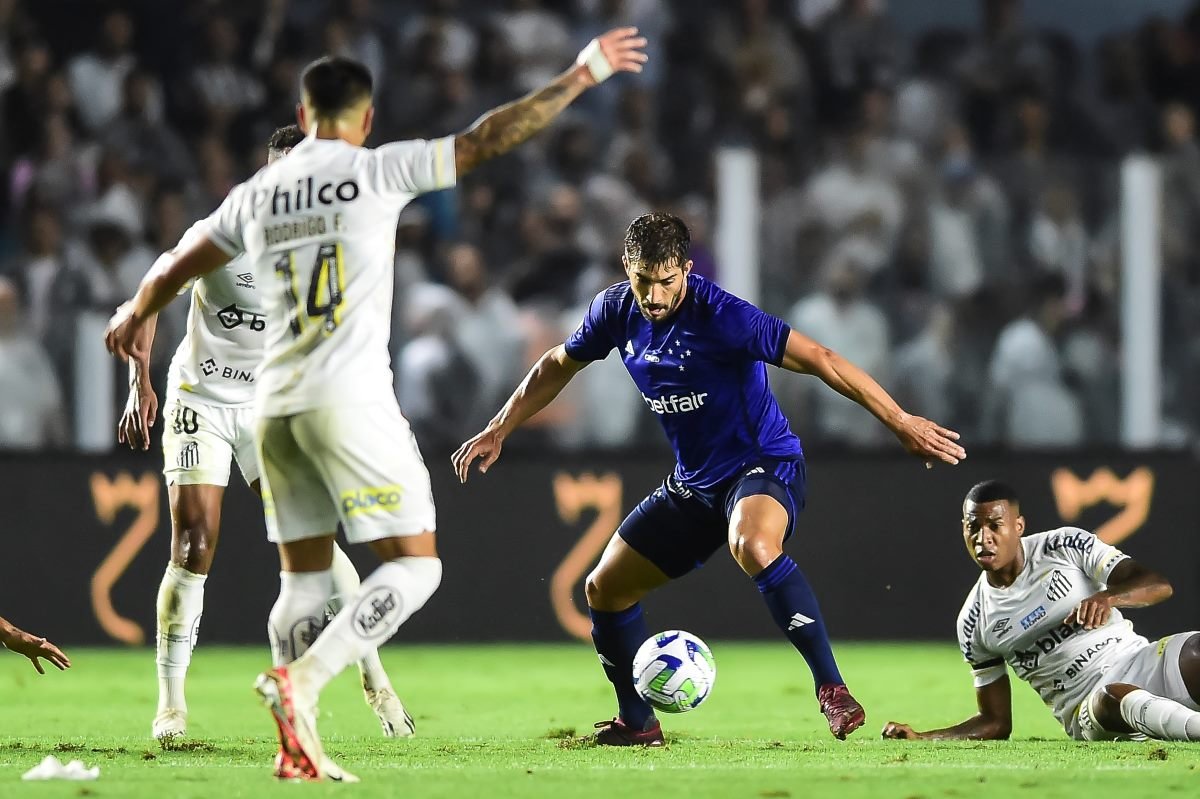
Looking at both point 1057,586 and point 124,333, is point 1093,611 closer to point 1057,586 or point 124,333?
point 1057,586

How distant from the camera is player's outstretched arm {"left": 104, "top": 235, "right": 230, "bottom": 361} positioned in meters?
5.47

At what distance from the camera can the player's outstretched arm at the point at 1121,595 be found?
632 cm

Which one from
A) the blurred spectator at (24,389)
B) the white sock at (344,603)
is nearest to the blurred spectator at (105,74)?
the blurred spectator at (24,389)

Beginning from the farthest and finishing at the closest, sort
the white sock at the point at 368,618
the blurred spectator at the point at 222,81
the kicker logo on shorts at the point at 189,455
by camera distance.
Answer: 1. the blurred spectator at the point at 222,81
2. the kicker logo on shorts at the point at 189,455
3. the white sock at the point at 368,618

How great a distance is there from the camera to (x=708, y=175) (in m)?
11.8

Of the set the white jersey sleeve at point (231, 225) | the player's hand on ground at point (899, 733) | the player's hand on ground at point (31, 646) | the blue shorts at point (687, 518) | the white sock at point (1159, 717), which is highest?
the white jersey sleeve at point (231, 225)

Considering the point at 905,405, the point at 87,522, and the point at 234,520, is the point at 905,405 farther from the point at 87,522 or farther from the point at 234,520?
the point at 87,522

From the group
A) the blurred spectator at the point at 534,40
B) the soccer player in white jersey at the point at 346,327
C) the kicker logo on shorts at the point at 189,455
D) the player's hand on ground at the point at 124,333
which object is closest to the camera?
the soccer player in white jersey at the point at 346,327

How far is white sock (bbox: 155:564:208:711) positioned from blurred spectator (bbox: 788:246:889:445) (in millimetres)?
4926

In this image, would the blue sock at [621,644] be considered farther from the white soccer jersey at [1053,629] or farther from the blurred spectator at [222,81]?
the blurred spectator at [222,81]

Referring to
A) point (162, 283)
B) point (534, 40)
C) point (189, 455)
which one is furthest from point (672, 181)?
point (162, 283)

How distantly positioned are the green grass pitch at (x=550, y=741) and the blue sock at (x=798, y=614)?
0.96 feet

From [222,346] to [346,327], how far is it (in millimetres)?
2007

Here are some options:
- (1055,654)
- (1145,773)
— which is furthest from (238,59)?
(1145,773)
